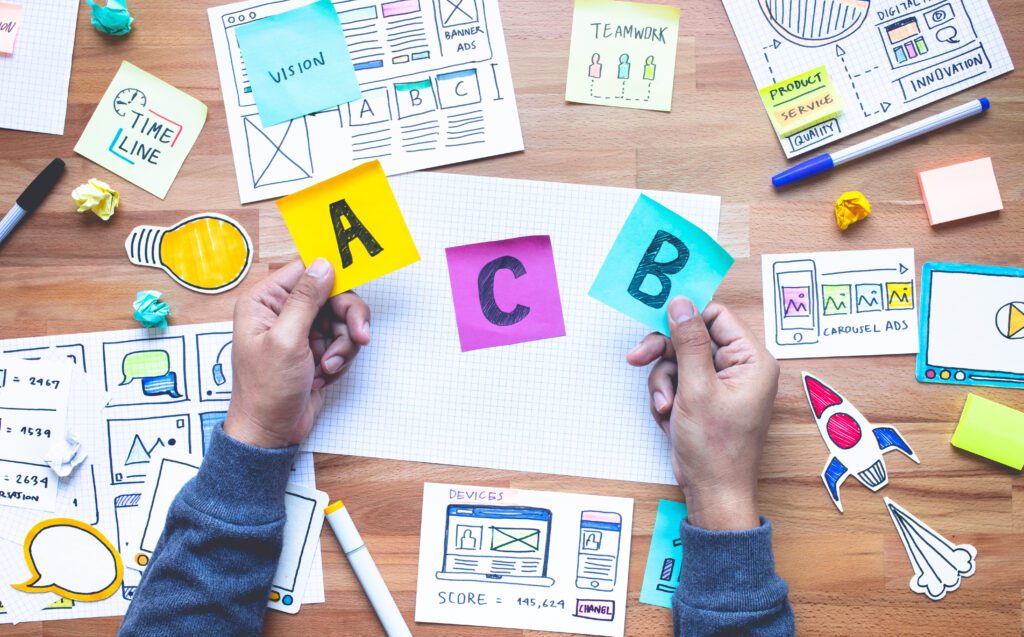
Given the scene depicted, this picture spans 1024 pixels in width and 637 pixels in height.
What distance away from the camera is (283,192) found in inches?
36.6

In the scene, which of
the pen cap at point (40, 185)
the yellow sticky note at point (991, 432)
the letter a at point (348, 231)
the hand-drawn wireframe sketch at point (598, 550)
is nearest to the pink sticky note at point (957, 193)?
the yellow sticky note at point (991, 432)

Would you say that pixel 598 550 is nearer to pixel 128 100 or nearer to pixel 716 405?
pixel 716 405

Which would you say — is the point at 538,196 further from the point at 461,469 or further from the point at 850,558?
the point at 850,558

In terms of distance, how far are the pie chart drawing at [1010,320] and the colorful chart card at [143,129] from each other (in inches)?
40.3

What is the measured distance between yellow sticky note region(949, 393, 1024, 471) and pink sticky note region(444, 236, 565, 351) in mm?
517

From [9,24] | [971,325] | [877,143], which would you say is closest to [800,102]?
[877,143]

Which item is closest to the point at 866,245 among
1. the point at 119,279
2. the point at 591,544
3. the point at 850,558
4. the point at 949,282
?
the point at 949,282

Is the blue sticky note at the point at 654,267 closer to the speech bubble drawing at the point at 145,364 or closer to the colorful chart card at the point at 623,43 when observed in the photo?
the colorful chart card at the point at 623,43

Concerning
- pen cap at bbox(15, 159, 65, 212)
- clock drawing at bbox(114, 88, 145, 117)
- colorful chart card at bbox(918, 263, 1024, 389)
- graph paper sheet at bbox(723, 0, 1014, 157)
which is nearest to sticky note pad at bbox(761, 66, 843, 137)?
graph paper sheet at bbox(723, 0, 1014, 157)

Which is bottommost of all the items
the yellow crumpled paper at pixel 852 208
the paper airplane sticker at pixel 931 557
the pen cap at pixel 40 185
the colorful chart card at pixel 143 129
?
the paper airplane sticker at pixel 931 557

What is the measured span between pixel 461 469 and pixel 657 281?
0.34 metres

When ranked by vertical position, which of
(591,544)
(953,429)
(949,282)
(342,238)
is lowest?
(591,544)

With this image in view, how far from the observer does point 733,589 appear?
2.81 ft

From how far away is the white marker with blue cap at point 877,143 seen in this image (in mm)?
918
